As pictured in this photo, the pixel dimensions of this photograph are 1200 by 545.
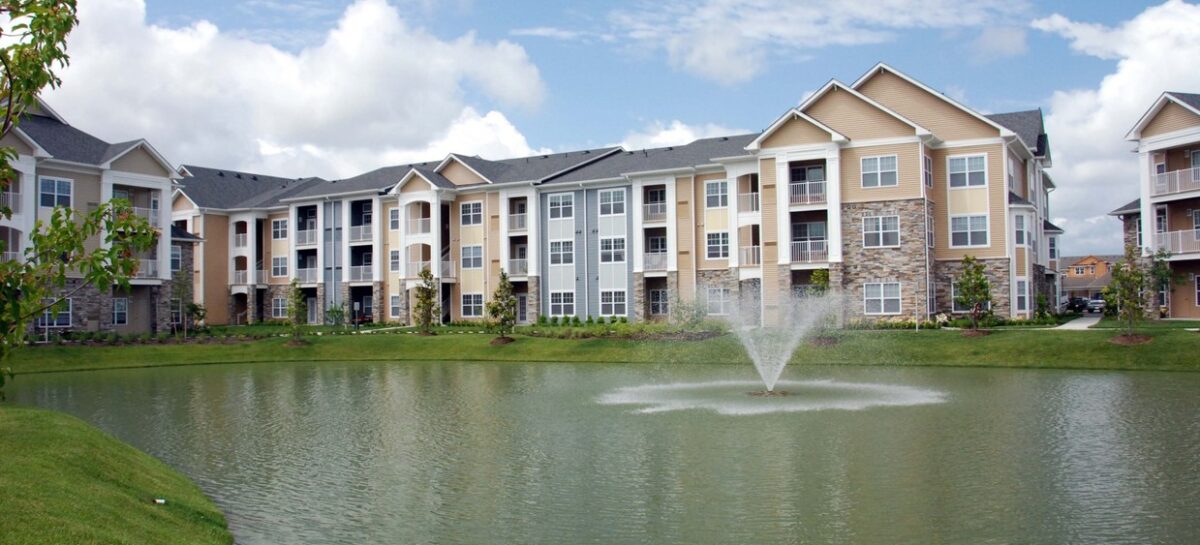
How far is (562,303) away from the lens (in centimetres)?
5381

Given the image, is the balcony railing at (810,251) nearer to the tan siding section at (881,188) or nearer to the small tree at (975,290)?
the tan siding section at (881,188)

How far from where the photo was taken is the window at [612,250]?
2050 inches

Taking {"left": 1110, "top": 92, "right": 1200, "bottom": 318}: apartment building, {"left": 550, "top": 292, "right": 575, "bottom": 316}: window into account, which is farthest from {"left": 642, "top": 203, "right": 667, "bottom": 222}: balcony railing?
{"left": 1110, "top": 92, "right": 1200, "bottom": 318}: apartment building

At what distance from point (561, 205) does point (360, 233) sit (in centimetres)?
1437

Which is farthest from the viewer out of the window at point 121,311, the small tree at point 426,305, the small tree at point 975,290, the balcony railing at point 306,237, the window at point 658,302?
the balcony railing at point 306,237

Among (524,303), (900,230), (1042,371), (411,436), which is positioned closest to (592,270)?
(524,303)

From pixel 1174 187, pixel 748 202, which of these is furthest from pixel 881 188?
pixel 1174 187

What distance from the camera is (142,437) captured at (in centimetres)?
1956

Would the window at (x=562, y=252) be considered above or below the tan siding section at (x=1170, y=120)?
below

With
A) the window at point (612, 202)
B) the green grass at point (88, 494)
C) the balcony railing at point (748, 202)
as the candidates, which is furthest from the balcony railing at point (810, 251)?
the green grass at point (88, 494)

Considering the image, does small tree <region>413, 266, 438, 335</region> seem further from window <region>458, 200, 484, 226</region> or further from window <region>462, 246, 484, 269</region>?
window <region>458, 200, 484, 226</region>

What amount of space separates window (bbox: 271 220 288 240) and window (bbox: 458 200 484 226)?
14.6 meters

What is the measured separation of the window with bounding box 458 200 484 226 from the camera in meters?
56.6

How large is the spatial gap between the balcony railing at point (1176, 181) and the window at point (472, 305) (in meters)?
35.4
